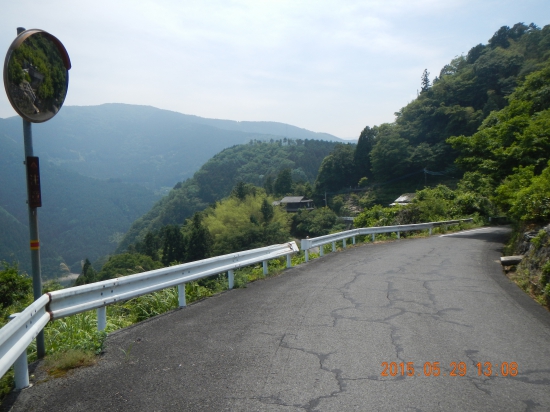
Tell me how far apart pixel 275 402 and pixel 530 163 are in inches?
745

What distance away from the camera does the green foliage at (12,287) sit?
14.0m

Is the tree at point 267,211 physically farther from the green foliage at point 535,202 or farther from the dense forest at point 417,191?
the green foliage at point 535,202

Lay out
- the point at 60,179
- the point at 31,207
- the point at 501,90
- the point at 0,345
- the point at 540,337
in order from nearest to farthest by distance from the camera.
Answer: the point at 0,345 → the point at 31,207 → the point at 540,337 → the point at 501,90 → the point at 60,179

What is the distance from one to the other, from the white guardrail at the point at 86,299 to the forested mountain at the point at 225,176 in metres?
121

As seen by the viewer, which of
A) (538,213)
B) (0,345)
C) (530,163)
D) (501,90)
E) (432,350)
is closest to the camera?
(0,345)

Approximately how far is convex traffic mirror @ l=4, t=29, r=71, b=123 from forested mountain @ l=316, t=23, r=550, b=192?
237 feet

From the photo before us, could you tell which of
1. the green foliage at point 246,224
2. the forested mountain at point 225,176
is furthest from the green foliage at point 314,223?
the forested mountain at point 225,176

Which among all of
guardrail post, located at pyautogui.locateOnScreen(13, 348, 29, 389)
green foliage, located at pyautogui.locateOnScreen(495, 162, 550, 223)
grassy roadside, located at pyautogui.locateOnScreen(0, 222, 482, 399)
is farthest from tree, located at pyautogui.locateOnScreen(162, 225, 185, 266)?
guardrail post, located at pyautogui.locateOnScreen(13, 348, 29, 389)

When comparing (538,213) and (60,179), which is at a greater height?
(538,213)

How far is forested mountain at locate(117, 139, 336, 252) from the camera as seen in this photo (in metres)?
140

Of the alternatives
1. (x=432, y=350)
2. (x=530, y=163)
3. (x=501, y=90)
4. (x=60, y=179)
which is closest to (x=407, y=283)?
(x=432, y=350)

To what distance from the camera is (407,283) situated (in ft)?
29.8

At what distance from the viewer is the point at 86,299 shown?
5.41 meters

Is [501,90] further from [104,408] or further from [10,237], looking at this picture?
[10,237]
